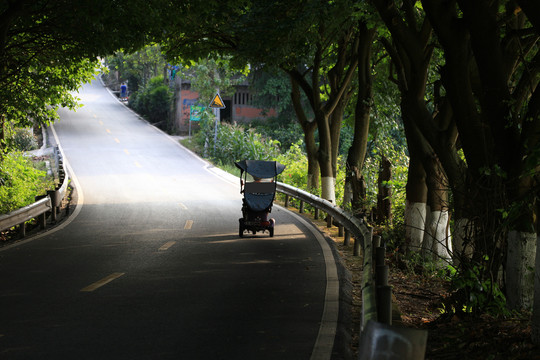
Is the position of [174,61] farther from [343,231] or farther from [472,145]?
[472,145]

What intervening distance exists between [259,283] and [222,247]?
3.98 metres

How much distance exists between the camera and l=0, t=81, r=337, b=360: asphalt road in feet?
23.6

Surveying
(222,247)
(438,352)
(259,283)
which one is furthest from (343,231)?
(438,352)

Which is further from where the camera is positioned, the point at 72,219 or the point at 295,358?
the point at 72,219

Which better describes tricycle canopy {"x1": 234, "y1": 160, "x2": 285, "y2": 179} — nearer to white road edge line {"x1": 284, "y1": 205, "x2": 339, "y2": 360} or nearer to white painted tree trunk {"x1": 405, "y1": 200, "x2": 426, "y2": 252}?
white road edge line {"x1": 284, "y1": 205, "x2": 339, "y2": 360}

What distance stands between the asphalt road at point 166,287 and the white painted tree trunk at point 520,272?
221 centimetres

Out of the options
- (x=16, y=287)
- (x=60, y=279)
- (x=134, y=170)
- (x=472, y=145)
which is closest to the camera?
(x=472, y=145)

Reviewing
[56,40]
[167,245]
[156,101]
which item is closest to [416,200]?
[167,245]

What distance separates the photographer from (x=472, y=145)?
9133mm

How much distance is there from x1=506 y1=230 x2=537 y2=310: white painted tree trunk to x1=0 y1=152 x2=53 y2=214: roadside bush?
44.8 feet

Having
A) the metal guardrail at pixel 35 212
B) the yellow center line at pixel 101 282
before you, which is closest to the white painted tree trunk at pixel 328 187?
the metal guardrail at pixel 35 212

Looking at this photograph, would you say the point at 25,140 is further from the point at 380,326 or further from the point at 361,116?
the point at 380,326

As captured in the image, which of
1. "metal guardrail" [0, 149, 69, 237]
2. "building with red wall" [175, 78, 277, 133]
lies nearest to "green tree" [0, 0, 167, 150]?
"metal guardrail" [0, 149, 69, 237]

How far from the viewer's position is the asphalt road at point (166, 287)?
7.20 meters
